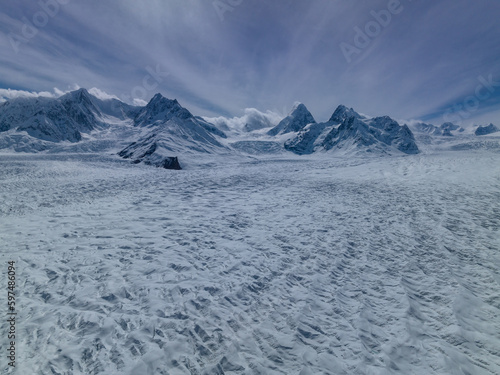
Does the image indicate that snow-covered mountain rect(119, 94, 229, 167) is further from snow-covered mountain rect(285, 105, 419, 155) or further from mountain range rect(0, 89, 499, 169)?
snow-covered mountain rect(285, 105, 419, 155)

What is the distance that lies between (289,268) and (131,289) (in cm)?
483

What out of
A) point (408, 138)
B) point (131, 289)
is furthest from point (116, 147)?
point (408, 138)

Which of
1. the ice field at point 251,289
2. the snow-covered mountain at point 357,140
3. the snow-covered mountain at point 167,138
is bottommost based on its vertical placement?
the ice field at point 251,289

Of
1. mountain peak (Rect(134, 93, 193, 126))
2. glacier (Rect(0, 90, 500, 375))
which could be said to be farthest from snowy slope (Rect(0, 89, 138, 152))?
glacier (Rect(0, 90, 500, 375))

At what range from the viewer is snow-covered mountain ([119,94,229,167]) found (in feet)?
165

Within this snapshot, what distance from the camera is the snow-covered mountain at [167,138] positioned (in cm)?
5044

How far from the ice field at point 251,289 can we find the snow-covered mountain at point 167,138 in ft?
108

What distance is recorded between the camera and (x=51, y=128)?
5335 inches

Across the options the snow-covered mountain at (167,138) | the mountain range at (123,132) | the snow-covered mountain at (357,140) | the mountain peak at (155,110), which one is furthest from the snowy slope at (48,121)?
the snow-covered mountain at (357,140)

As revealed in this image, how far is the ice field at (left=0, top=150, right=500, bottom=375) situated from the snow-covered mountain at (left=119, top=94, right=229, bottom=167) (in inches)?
1294

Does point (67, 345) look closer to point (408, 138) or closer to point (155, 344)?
point (155, 344)

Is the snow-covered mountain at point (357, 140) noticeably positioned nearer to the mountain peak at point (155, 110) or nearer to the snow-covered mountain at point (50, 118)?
the mountain peak at point (155, 110)

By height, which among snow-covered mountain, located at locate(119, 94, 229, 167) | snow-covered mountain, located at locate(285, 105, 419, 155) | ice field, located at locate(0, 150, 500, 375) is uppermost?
snow-covered mountain, located at locate(285, 105, 419, 155)

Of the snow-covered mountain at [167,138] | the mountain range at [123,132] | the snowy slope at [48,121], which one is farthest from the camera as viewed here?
the snowy slope at [48,121]
